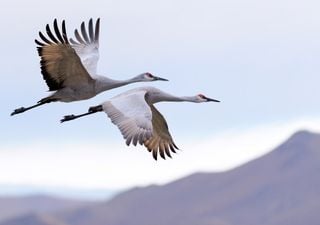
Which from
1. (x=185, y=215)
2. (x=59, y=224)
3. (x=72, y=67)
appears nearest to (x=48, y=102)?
(x=72, y=67)

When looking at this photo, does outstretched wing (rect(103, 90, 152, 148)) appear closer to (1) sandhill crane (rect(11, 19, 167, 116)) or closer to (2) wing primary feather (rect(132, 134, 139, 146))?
(2) wing primary feather (rect(132, 134, 139, 146))

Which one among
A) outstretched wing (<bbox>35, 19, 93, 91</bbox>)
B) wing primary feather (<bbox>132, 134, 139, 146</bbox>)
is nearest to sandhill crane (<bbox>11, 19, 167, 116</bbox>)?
outstretched wing (<bbox>35, 19, 93, 91</bbox>)

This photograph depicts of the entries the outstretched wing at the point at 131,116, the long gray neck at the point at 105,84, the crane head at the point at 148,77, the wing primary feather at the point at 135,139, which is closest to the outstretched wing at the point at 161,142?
the crane head at the point at 148,77

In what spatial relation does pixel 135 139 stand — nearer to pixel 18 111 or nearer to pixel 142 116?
pixel 142 116

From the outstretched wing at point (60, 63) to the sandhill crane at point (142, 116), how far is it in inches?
29.3

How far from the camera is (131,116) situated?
23.4m

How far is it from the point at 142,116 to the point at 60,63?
103 inches

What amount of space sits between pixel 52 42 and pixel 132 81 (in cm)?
258

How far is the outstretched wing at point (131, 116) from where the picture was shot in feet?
74.6

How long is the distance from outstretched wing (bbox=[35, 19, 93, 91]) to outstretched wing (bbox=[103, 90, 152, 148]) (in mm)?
1139

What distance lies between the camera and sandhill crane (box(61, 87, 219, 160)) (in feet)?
75.4

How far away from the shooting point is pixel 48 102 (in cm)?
2612

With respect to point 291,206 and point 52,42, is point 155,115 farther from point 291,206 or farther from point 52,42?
point 291,206

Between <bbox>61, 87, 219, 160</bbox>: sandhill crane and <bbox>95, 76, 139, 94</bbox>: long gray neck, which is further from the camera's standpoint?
<bbox>95, 76, 139, 94</bbox>: long gray neck
